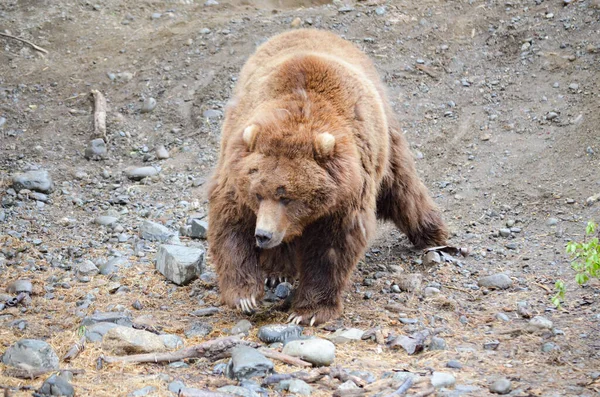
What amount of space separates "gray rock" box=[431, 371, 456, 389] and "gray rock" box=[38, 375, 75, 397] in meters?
2.14

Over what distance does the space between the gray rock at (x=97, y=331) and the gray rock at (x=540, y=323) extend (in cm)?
313

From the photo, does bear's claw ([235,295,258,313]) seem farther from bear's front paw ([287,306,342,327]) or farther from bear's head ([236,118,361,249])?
bear's head ([236,118,361,249])

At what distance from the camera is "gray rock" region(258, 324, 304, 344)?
220 inches

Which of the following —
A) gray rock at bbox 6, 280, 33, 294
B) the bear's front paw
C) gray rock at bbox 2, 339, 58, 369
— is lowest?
gray rock at bbox 6, 280, 33, 294

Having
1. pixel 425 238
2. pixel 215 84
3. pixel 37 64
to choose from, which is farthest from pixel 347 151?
pixel 37 64

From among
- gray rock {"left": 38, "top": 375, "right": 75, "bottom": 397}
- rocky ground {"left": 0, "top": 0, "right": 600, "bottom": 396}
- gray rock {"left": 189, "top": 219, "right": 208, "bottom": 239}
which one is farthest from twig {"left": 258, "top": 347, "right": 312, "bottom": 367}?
gray rock {"left": 189, "top": 219, "right": 208, "bottom": 239}

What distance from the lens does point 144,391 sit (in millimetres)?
4406

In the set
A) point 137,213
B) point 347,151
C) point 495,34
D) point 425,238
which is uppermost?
point 495,34

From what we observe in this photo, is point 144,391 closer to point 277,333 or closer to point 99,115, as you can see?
point 277,333

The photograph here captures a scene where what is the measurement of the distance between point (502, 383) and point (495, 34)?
24.8 ft

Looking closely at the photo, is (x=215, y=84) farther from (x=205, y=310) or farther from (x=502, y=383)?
(x=502, y=383)

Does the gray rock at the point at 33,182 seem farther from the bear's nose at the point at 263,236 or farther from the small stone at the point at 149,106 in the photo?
the bear's nose at the point at 263,236

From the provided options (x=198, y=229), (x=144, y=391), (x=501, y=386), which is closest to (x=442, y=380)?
(x=501, y=386)

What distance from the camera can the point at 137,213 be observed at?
855 cm
